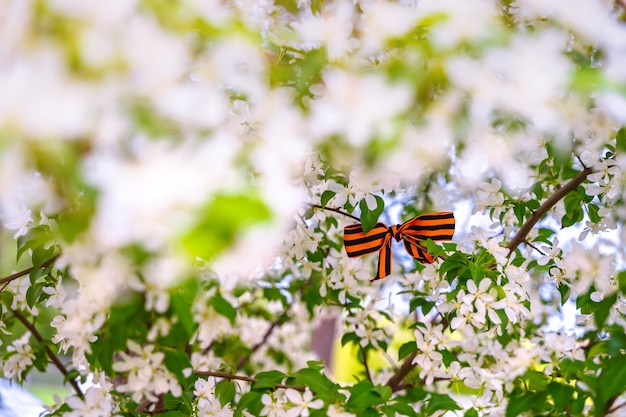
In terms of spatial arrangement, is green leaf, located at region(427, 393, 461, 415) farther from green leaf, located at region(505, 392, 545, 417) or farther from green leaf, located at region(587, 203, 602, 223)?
green leaf, located at region(587, 203, 602, 223)

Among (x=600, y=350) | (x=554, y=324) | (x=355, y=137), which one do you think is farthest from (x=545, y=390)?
(x=554, y=324)

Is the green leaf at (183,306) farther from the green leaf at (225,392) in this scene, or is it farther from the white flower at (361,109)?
the green leaf at (225,392)

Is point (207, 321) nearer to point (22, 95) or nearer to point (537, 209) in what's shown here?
point (22, 95)

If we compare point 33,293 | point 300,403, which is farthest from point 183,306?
point 33,293

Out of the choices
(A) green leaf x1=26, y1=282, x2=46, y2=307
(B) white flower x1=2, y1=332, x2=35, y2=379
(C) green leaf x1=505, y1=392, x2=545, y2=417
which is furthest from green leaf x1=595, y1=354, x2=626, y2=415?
(B) white flower x1=2, y1=332, x2=35, y2=379

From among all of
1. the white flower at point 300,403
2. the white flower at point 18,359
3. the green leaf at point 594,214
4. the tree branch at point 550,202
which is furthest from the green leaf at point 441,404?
the white flower at point 18,359

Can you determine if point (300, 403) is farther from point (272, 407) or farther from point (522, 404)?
point (522, 404)
